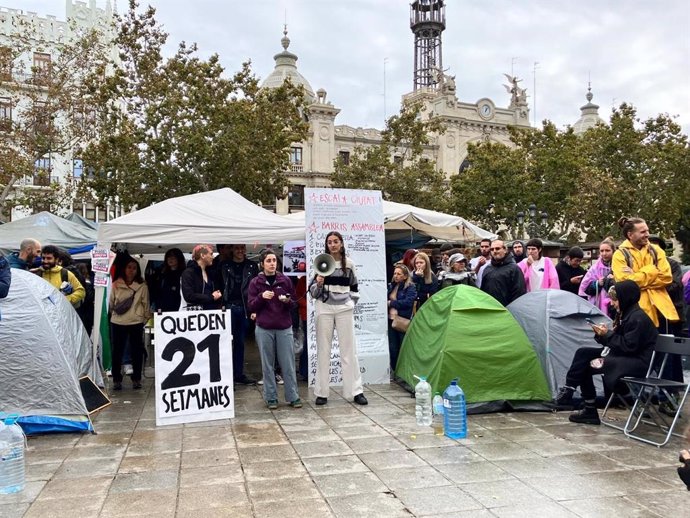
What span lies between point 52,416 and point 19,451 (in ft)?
4.84

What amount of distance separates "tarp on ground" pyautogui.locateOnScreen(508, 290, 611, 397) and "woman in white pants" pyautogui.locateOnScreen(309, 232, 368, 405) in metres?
2.10

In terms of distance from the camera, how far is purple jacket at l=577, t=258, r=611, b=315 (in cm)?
752


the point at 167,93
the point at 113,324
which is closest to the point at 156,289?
the point at 113,324

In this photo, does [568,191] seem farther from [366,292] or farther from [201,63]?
[366,292]

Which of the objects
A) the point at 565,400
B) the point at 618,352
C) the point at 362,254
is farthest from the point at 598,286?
the point at 362,254

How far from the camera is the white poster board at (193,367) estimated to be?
5.99 metres

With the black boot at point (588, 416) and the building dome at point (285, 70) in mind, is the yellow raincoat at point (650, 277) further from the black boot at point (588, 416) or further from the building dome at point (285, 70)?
the building dome at point (285, 70)

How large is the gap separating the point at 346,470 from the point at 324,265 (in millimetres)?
2640

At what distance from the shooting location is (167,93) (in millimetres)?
19141

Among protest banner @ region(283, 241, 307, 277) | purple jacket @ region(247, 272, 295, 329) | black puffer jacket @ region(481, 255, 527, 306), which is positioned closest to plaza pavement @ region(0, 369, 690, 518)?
purple jacket @ region(247, 272, 295, 329)

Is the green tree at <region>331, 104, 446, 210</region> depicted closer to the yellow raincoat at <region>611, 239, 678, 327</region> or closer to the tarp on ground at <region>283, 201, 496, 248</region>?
the tarp on ground at <region>283, 201, 496, 248</region>

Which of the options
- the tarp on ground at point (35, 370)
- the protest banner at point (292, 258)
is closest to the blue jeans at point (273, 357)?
the tarp on ground at point (35, 370)

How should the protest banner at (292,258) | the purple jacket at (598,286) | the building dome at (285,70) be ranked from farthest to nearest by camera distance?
1. the building dome at (285,70)
2. the protest banner at (292,258)
3. the purple jacket at (598,286)

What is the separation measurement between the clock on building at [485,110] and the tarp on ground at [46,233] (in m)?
42.0
